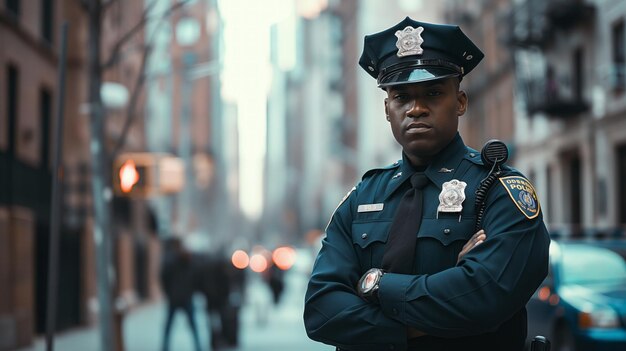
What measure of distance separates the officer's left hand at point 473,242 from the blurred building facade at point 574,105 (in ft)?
76.2

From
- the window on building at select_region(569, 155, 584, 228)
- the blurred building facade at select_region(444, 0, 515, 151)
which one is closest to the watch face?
the window on building at select_region(569, 155, 584, 228)

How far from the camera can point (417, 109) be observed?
142 inches

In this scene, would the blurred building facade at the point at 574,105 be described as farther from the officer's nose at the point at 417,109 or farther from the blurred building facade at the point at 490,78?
the officer's nose at the point at 417,109

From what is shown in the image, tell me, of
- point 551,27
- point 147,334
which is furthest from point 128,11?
point 147,334

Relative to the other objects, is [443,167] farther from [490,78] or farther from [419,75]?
[490,78]

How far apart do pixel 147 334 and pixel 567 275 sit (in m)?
12.1

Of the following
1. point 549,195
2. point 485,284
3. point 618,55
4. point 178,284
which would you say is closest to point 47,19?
point 178,284

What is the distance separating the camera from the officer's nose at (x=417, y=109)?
3.60m

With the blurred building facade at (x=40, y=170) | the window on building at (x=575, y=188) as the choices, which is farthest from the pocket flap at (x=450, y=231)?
the window on building at (x=575, y=188)

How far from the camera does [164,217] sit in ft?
126

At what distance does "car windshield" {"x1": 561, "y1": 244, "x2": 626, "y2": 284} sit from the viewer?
13.2m

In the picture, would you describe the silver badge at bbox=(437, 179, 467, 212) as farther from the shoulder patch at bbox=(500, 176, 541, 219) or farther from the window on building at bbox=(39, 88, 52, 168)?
the window on building at bbox=(39, 88, 52, 168)

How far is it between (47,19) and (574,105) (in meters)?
15.2

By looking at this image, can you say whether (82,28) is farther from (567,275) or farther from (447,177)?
(447,177)
